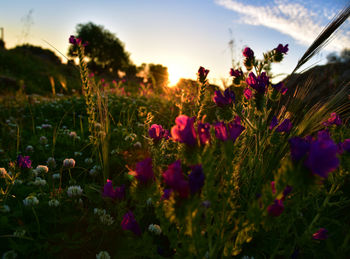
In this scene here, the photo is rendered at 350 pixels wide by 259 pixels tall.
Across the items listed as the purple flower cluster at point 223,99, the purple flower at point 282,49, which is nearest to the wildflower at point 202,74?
the purple flower cluster at point 223,99

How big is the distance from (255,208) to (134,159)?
166 centimetres

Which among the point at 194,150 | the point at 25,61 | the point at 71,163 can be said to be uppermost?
the point at 25,61

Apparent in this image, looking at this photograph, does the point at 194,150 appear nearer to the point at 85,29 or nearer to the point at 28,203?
the point at 28,203

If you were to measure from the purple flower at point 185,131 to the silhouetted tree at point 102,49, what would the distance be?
3616cm

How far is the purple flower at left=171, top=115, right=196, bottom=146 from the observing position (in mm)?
838

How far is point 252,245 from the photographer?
58.7 inches

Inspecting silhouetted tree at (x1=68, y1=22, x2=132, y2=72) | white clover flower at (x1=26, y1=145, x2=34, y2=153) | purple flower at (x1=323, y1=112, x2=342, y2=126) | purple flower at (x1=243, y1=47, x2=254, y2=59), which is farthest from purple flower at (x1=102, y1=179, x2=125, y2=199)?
silhouetted tree at (x1=68, y1=22, x2=132, y2=72)

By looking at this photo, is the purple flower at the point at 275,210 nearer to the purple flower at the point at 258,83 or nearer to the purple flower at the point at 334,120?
the purple flower at the point at 258,83

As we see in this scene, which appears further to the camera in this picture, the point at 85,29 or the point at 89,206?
the point at 85,29

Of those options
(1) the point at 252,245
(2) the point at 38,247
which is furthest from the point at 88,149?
(1) the point at 252,245

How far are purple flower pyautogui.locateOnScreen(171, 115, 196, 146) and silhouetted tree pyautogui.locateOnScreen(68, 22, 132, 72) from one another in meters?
36.2

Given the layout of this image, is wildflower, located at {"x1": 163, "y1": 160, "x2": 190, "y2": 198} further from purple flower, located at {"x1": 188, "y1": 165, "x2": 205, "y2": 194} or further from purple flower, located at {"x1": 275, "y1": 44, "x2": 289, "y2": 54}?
Answer: purple flower, located at {"x1": 275, "y1": 44, "x2": 289, "y2": 54}

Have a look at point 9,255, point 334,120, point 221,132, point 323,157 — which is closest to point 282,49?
point 334,120

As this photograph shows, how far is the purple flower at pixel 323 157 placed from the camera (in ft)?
2.21
